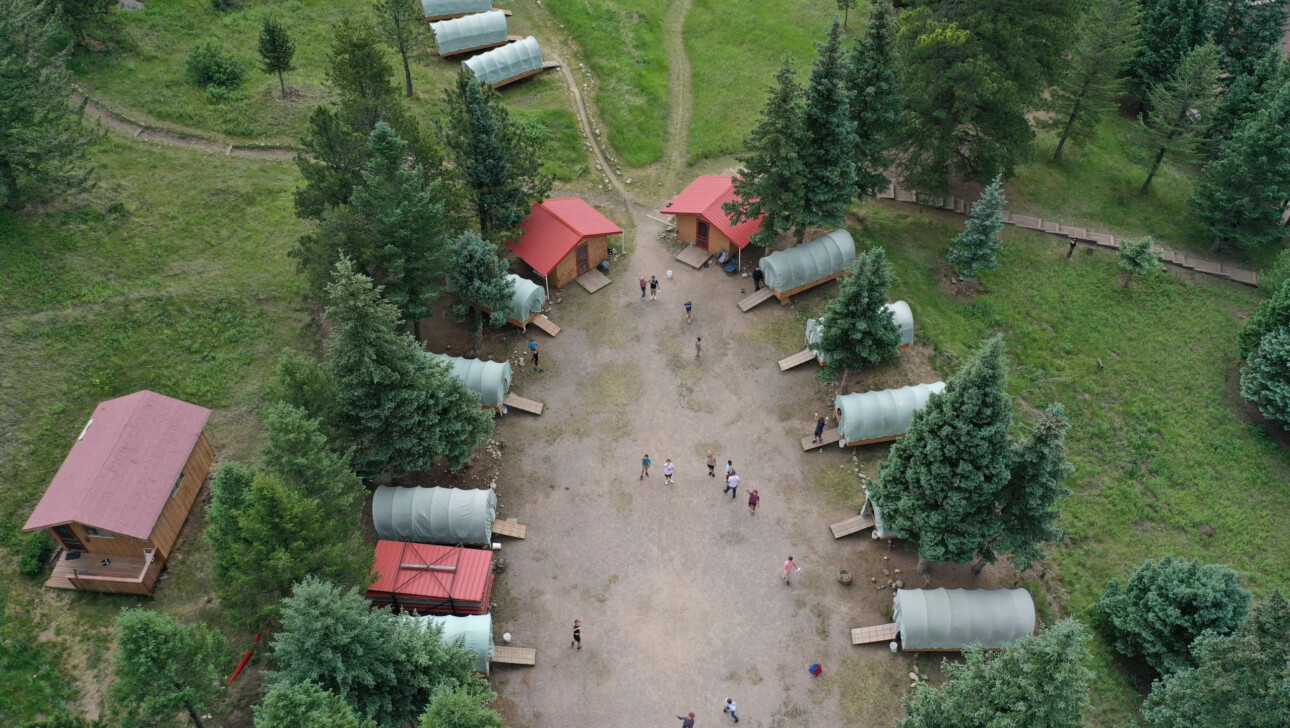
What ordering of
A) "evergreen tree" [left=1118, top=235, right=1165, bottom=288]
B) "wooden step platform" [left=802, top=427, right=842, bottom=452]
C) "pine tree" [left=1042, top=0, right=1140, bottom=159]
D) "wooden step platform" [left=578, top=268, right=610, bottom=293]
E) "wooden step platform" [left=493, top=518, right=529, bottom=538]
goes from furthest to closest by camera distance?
"pine tree" [left=1042, top=0, right=1140, bottom=159]
"evergreen tree" [left=1118, top=235, right=1165, bottom=288]
"wooden step platform" [left=578, top=268, right=610, bottom=293]
"wooden step platform" [left=802, top=427, right=842, bottom=452]
"wooden step platform" [left=493, top=518, right=529, bottom=538]

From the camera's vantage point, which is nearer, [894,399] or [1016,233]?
[894,399]

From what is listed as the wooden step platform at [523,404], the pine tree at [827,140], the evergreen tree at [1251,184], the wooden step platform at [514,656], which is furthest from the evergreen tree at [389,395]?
the evergreen tree at [1251,184]

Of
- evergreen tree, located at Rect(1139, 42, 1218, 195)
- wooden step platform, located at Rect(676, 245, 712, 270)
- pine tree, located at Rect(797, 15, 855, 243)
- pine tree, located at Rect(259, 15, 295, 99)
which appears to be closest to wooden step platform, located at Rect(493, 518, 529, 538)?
wooden step platform, located at Rect(676, 245, 712, 270)

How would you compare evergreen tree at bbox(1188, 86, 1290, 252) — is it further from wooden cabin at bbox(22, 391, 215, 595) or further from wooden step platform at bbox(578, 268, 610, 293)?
wooden cabin at bbox(22, 391, 215, 595)

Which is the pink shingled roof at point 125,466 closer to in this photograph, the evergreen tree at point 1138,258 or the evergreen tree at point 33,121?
the evergreen tree at point 33,121

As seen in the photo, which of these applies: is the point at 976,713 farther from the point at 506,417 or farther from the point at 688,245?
the point at 688,245

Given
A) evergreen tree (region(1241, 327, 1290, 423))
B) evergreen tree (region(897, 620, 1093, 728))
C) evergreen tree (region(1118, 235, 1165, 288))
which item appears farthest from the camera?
evergreen tree (region(1118, 235, 1165, 288))

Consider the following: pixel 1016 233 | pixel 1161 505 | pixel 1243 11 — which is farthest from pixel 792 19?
pixel 1161 505
